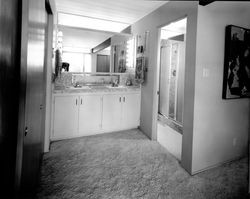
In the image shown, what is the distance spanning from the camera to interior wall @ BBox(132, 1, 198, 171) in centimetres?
219

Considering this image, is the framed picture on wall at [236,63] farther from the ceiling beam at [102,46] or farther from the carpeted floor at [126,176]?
the ceiling beam at [102,46]

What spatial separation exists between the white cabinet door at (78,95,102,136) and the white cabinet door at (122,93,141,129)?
54 centimetres

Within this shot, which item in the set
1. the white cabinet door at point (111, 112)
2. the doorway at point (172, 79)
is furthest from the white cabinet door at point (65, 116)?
the doorway at point (172, 79)

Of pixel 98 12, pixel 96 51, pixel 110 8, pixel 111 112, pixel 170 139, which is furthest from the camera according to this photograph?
pixel 96 51

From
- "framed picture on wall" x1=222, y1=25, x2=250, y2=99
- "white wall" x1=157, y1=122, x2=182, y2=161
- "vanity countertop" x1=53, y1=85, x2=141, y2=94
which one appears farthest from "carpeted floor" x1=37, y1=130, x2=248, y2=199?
"framed picture on wall" x1=222, y1=25, x2=250, y2=99

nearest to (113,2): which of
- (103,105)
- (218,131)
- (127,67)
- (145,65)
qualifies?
(145,65)

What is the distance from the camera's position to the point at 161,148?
2947 millimetres

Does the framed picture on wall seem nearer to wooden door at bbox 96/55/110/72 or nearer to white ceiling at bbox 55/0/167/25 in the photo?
white ceiling at bbox 55/0/167/25

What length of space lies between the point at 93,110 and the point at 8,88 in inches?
104

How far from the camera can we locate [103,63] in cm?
389

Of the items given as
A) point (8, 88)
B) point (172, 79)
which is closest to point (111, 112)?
point (172, 79)

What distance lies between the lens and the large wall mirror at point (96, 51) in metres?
3.62

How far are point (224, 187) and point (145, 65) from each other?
2.32m

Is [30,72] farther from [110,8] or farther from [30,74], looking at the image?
[110,8]
